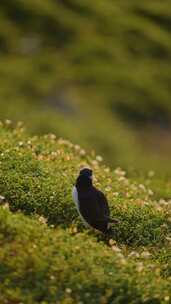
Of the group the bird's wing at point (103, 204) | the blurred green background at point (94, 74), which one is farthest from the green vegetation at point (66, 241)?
the blurred green background at point (94, 74)

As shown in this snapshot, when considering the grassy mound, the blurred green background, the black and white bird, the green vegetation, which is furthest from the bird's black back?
the blurred green background

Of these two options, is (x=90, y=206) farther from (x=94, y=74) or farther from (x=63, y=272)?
(x=94, y=74)

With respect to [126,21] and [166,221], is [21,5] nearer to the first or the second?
[126,21]

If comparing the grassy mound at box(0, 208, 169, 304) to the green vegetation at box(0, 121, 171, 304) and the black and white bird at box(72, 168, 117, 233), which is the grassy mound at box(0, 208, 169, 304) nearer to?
the green vegetation at box(0, 121, 171, 304)

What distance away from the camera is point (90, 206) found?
13.9 meters

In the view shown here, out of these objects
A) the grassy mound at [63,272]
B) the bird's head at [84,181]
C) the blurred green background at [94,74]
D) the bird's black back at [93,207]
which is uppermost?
the blurred green background at [94,74]

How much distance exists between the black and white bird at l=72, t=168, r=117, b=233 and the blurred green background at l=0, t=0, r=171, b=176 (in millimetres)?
20759

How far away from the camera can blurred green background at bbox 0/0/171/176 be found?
3822 cm

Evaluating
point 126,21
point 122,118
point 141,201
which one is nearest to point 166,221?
point 141,201

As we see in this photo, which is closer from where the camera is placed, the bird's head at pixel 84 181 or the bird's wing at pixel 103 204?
the bird's wing at pixel 103 204

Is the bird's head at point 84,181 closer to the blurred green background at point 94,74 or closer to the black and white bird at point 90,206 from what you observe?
the black and white bird at point 90,206

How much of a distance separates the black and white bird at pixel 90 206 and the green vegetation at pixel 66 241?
279mm

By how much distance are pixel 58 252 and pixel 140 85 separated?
32253 mm

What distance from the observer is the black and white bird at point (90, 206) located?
1390 centimetres
